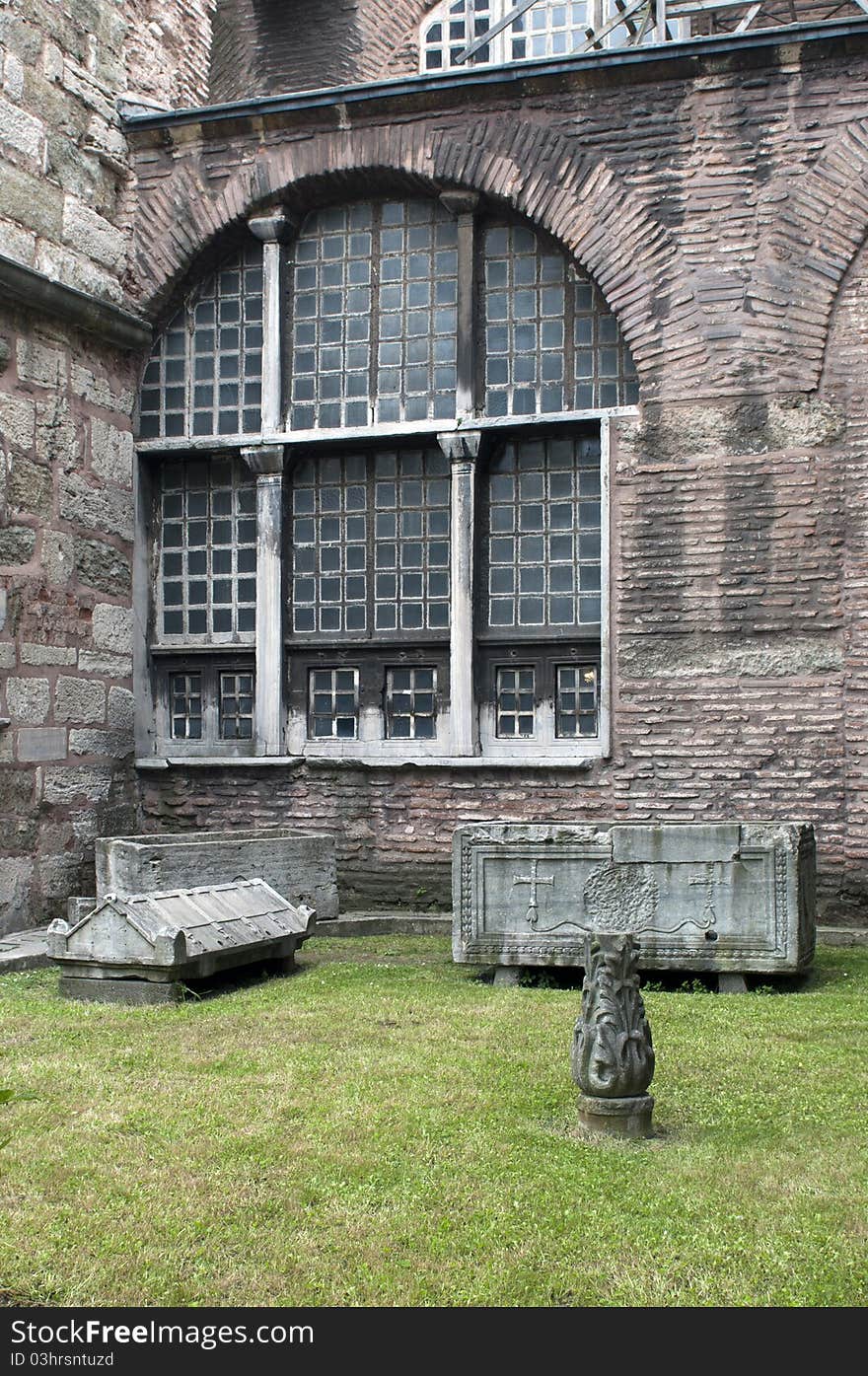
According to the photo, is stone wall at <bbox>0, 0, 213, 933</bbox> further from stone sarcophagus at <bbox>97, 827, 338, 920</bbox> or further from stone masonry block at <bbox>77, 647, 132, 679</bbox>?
stone sarcophagus at <bbox>97, 827, 338, 920</bbox>

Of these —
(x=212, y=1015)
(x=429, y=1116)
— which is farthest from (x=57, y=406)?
(x=429, y=1116)

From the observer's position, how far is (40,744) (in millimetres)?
10375

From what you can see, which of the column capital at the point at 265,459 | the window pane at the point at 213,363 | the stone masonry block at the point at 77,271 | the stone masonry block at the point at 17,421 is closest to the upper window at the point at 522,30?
the window pane at the point at 213,363

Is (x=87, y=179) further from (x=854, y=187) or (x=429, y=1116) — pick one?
(x=429, y=1116)

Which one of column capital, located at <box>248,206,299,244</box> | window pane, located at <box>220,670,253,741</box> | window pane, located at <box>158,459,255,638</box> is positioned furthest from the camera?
window pane, located at <box>158,459,255,638</box>

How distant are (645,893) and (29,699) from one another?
4.81m

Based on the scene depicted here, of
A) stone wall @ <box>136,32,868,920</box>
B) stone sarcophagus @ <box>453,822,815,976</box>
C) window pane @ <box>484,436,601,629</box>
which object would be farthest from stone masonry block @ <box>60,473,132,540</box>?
stone sarcophagus @ <box>453,822,815,976</box>

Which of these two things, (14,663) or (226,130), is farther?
(226,130)

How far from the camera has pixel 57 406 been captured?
35.1 ft

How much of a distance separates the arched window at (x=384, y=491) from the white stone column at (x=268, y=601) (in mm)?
18

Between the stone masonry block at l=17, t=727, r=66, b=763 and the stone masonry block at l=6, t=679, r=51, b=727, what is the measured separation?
0.07m

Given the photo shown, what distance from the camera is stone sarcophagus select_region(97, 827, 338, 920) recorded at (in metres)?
8.94

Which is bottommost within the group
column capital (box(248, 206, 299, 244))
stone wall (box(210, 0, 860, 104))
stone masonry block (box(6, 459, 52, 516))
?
stone masonry block (box(6, 459, 52, 516))

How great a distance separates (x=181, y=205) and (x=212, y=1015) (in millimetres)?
7260
